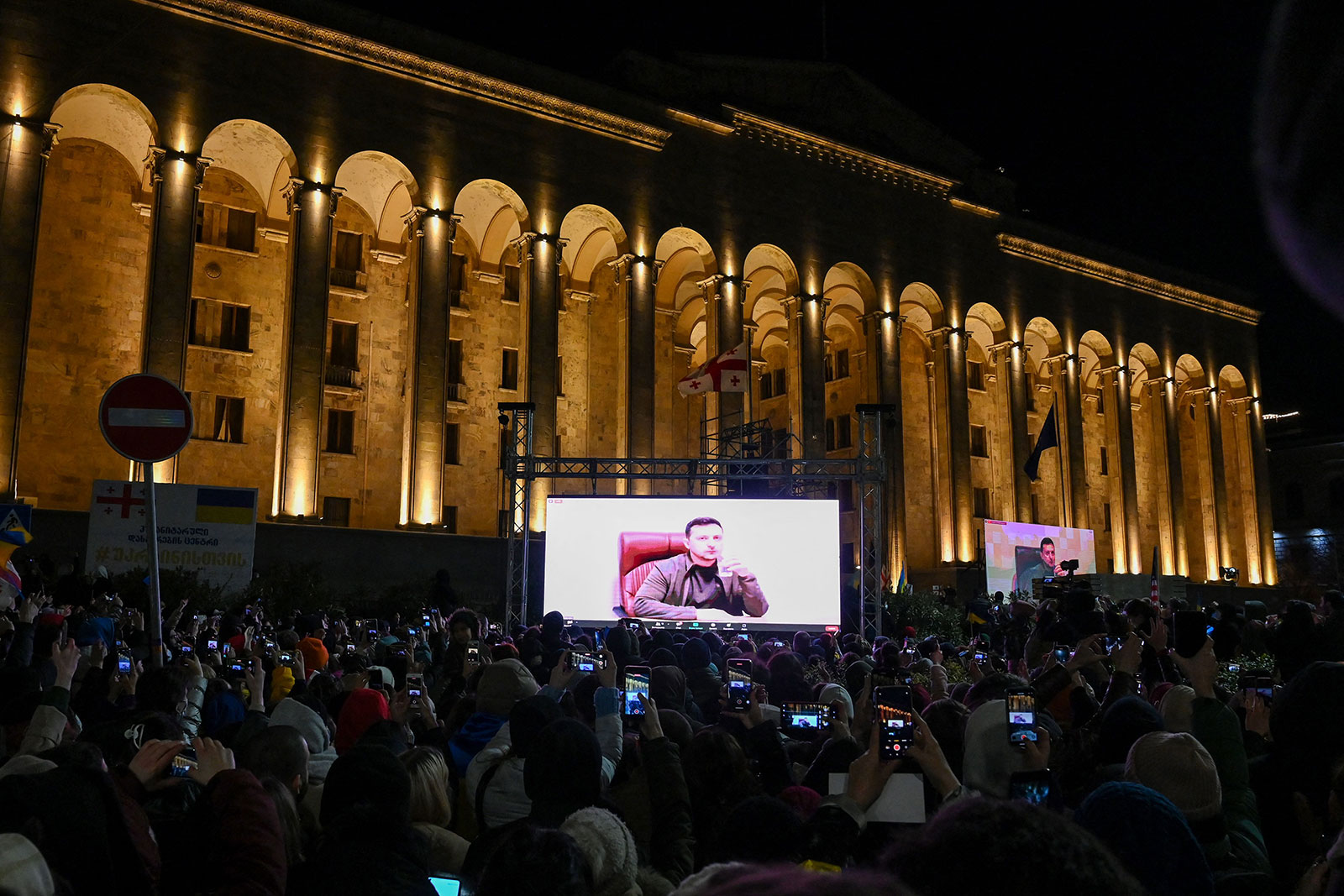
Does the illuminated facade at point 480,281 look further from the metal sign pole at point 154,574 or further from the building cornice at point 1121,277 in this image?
the metal sign pole at point 154,574

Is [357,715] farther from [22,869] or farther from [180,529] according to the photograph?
[180,529]

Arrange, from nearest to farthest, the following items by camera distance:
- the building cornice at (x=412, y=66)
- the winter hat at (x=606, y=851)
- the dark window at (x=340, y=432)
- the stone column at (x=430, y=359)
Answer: the winter hat at (x=606, y=851)
the building cornice at (x=412, y=66)
the stone column at (x=430, y=359)
the dark window at (x=340, y=432)

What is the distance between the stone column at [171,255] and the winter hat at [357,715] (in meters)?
21.8

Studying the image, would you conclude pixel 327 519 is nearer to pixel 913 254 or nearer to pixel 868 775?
pixel 913 254

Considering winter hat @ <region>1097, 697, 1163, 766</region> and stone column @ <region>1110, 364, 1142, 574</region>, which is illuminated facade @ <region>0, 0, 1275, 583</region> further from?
winter hat @ <region>1097, 697, 1163, 766</region>

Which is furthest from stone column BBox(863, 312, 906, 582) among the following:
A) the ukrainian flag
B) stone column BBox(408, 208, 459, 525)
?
the ukrainian flag

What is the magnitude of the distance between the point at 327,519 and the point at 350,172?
9.68 m

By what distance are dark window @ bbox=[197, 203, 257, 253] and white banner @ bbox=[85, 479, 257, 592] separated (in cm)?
1816

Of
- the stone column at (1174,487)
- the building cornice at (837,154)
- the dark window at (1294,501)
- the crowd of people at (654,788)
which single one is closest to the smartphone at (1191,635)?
the crowd of people at (654,788)

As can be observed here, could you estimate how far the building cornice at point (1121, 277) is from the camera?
42.4 meters

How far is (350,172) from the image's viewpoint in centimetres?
3092

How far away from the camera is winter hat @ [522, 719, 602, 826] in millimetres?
4160

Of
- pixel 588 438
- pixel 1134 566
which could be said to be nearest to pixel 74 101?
pixel 588 438

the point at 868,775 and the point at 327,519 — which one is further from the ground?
the point at 327,519
